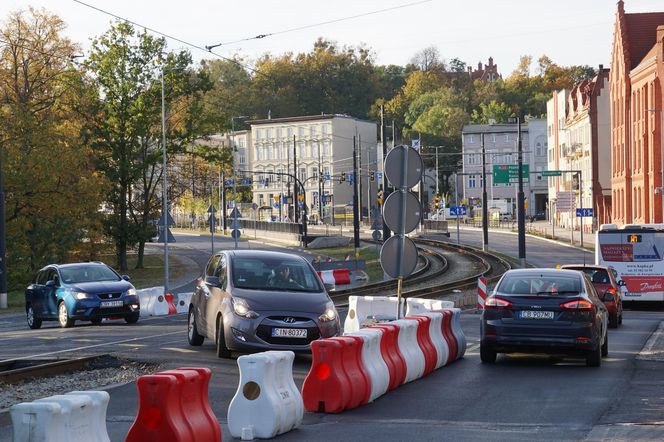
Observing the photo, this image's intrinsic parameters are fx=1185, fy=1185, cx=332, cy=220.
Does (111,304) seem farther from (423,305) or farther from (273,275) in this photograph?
(273,275)

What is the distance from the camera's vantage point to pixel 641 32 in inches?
3457

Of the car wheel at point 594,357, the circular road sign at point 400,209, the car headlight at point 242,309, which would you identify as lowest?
the car wheel at point 594,357

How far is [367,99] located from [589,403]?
146m

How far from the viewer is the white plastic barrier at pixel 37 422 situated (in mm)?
7848

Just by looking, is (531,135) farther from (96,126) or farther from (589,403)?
(589,403)

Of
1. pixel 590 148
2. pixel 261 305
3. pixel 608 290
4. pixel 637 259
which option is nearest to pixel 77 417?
pixel 261 305

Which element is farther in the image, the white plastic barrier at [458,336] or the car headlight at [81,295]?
the car headlight at [81,295]

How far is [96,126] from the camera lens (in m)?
67.2

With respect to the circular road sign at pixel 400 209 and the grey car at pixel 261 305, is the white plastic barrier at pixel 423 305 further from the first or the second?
the circular road sign at pixel 400 209

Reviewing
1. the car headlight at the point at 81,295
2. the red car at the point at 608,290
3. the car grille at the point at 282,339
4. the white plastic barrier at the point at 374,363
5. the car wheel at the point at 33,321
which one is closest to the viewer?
the white plastic barrier at the point at 374,363

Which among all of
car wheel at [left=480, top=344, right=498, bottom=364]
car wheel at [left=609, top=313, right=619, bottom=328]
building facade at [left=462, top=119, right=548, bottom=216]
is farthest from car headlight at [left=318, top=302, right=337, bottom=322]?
building facade at [left=462, top=119, right=548, bottom=216]

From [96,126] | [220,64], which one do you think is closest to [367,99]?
[220,64]

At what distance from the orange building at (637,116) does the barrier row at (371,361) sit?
188 feet

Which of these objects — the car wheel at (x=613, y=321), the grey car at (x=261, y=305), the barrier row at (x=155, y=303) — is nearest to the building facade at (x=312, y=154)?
the barrier row at (x=155, y=303)
